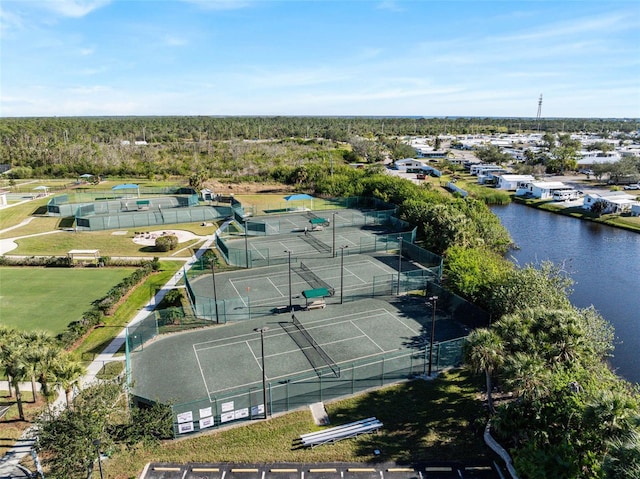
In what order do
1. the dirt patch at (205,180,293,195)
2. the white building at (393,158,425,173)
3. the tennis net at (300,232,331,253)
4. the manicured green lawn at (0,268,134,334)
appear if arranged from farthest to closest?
the white building at (393,158,425,173) → the dirt patch at (205,180,293,195) → the tennis net at (300,232,331,253) → the manicured green lawn at (0,268,134,334)

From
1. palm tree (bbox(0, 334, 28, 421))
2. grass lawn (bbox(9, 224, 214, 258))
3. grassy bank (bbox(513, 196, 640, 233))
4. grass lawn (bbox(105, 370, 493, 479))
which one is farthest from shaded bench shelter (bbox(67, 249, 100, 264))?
grassy bank (bbox(513, 196, 640, 233))

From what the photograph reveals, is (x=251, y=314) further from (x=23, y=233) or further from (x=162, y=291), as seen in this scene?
(x=23, y=233)

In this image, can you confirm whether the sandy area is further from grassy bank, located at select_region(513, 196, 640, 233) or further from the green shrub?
grassy bank, located at select_region(513, 196, 640, 233)

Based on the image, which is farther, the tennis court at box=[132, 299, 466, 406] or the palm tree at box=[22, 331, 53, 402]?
the tennis court at box=[132, 299, 466, 406]

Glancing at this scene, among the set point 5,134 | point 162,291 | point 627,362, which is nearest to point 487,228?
point 627,362

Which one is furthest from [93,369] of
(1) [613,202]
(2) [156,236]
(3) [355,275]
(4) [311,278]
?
(1) [613,202]

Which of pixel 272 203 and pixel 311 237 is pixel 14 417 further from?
pixel 272 203

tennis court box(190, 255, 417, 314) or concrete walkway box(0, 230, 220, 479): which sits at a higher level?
tennis court box(190, 255, 417, 314)
